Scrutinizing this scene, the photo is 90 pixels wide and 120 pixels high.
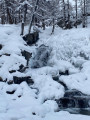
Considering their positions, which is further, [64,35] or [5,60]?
[64,35]

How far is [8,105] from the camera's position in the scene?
50.8ft

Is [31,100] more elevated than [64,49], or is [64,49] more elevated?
[64,49]

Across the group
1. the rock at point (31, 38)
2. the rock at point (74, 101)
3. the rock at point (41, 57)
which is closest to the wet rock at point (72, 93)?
the rock at point (74, 101)

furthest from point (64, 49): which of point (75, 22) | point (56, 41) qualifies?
point (75, 22)

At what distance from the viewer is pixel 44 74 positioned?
2155 cm

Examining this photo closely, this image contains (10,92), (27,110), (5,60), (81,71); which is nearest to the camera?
(27,110)

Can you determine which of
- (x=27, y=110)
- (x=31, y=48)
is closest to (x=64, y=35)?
(x=31, y=48)

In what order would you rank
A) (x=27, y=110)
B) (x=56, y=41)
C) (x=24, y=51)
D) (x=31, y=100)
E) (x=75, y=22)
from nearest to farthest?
(x=27, y=110), (x=31, y=100), (x=24, y=51), (x=56, y=41), (x=75, y=22)

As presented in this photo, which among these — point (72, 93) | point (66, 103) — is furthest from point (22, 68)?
point (66, 103)

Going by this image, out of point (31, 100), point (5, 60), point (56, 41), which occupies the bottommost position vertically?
point (31, 100)

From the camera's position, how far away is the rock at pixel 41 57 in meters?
24.0

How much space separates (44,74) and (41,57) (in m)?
3.71

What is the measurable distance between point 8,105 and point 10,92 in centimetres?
309

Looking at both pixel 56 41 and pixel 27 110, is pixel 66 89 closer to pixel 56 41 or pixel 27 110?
pixel 27 110
